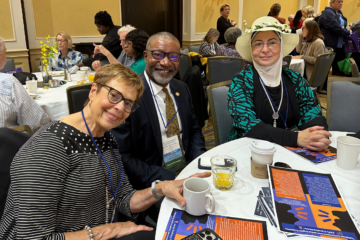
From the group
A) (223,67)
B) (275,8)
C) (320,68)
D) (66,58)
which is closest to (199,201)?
(223,67)

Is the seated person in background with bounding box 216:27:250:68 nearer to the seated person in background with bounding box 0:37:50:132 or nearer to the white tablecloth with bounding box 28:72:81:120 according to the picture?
the white tablecloth with bounding box 28:72:81:120

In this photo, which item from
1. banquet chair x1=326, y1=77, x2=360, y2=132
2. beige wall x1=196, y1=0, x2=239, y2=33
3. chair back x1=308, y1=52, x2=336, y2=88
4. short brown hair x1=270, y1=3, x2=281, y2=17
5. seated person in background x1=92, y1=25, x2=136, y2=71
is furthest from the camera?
beige wall x1=196, y1=0, x2=239, y2=33

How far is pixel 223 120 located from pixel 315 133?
26.5 inches

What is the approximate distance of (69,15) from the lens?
5848 millimetres

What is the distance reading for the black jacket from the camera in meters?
6.63

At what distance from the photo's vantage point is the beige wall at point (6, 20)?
4711 mm

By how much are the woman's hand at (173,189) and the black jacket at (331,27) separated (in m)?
7.08

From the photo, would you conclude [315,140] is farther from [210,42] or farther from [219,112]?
[210,42]

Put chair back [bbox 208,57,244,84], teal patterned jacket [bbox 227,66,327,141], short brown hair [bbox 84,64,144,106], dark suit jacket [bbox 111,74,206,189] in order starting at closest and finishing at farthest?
short brown hair [bbox 84,64,144,106] < dark suit jacket [bbox 111,74,206,189] < teal patterned jacket [bbox 227,66,327,141] < chair back [bbox 208,57,244,84]

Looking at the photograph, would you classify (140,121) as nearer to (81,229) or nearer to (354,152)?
(81,229)

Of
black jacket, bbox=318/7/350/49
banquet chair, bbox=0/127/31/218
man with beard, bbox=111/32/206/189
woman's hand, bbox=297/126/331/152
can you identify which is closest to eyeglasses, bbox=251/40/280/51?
man with beard, bbox=111/32/206/189

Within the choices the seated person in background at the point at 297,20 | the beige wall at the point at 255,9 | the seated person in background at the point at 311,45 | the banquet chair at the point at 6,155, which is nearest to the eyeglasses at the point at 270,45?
the banquet chair at the point at 6,155

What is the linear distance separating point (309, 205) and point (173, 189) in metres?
0.49

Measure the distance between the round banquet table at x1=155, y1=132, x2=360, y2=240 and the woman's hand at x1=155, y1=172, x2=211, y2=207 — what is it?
3 cm
